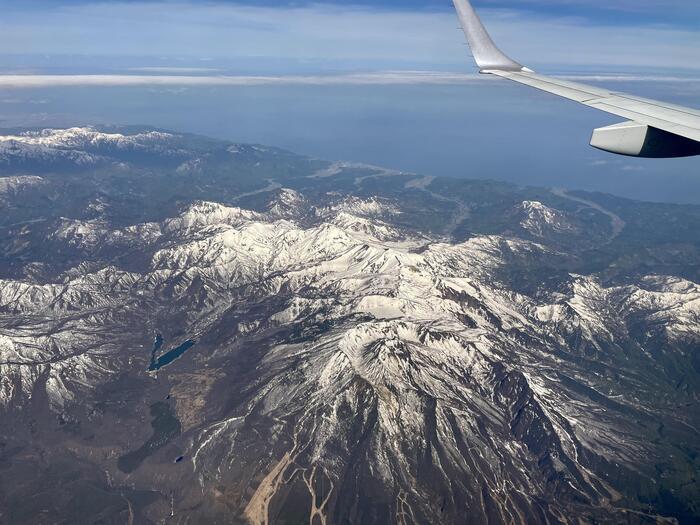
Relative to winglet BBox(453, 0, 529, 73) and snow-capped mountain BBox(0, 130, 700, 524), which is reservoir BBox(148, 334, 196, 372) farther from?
winglet BBox(453, 0, 529, 73)

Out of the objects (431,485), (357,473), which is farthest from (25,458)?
(431,485)

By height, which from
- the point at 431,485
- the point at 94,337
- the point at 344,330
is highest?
the point at 344,330

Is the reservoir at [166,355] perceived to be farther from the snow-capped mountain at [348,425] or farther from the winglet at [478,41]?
the winglet at [478,41]

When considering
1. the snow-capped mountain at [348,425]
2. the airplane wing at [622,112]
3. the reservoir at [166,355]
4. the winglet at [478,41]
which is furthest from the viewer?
the reservoir at [166,355]

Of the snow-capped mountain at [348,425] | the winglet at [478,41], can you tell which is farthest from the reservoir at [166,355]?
the winglet at [478,41]

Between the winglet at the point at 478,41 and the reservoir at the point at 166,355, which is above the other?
the winglet at the point at 478,41

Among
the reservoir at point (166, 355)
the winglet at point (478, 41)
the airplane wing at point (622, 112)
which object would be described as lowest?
the reservoir at point (166, 355)

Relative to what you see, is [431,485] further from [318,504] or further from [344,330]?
[344,330]
